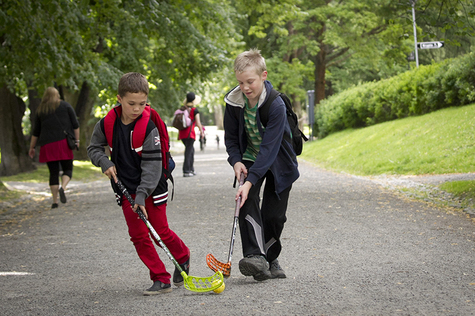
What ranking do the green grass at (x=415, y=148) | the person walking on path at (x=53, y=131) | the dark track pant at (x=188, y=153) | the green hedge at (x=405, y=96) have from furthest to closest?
1. the green hedge at (x=405, y=96)
2. the dark track pant at (x=188, y=153)
3. the green grass at (x=415, y=148)
4. the person walking on path at (x=53, y=131)

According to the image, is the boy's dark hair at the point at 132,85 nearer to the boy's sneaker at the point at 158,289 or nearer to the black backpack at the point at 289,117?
the black backpack at the point at 289,117

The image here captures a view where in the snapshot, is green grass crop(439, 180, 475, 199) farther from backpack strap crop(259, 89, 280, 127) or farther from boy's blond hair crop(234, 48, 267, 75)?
boy's blond hair crop(234, 48, 267, 75)

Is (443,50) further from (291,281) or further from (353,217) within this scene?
(291,281)

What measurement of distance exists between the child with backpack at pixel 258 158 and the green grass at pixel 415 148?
730 centimetres

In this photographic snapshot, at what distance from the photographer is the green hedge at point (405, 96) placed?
16.1 m

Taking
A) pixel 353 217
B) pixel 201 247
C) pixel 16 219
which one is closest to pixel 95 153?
pixel 201 247

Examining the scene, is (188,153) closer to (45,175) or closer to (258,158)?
(45,175)

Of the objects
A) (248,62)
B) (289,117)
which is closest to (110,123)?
(248,62)

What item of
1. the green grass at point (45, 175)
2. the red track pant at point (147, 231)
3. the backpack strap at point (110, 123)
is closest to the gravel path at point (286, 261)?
the red track pant at point (147, 231)

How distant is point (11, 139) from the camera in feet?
57.2

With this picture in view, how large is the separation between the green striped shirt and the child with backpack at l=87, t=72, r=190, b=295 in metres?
0.65

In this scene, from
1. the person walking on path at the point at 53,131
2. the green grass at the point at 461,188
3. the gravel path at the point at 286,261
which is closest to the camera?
the gravel path at the point at 286,261

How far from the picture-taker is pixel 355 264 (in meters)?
5.18

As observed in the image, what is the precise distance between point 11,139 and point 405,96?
11971mm
